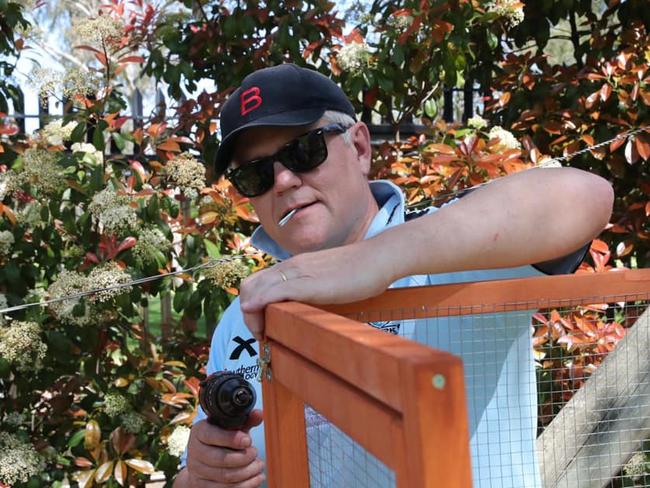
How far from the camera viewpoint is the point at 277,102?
1.63m

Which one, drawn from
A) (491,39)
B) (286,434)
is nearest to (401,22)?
(491,39)

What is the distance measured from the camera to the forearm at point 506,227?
1165 mm

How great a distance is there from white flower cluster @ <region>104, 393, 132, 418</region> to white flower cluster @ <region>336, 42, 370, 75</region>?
5.26 feet

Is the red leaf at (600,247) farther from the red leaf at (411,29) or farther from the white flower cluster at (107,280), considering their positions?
the white flower cluster at (107,280)

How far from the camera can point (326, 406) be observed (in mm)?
810

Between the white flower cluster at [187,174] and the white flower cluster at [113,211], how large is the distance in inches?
8.6

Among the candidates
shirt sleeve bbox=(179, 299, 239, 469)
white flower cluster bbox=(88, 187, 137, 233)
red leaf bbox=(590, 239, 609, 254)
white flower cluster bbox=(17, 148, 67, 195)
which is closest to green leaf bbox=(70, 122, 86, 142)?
white flower cluster bbox=(17, 148, 67, 195)

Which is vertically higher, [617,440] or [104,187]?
[104,187]

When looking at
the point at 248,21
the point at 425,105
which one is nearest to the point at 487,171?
the point at 425,105

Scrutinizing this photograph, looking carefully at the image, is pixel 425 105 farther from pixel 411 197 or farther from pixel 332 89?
pixel 332 89

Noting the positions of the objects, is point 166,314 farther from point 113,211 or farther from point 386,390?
point 386,390

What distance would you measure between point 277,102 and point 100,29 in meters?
1.80

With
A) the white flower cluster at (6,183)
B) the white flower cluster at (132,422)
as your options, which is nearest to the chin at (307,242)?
the white flower cluster at (132,422)

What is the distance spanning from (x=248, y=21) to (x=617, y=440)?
2.57 metres
